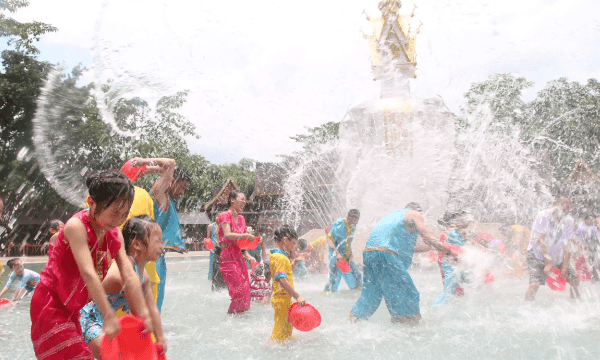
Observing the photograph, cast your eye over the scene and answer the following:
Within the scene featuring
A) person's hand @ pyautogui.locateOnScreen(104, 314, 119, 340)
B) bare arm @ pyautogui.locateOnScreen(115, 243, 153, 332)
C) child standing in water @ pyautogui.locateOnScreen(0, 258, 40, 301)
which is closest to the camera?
person's hand @ pyautogui.locateOnScreen(104, 314, 119, 340)

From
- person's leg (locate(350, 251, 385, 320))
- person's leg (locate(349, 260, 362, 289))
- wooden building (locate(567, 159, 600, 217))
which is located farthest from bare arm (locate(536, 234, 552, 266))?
wooden building (locate(567, 159, 600, 217))

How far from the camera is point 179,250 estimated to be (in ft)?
13.8

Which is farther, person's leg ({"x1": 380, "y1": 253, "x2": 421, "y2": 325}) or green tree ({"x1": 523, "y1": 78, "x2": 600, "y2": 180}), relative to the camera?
green tree ({"x1": 523, "y1": 78, "x2": 600, "y2": 180})

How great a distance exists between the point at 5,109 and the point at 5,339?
21698mm

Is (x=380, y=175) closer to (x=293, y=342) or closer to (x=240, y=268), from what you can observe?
(x=240, y=268)

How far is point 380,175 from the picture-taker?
12188 millimetres

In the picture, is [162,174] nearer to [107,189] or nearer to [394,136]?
[107,189]

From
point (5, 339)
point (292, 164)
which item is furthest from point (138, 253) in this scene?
point (292, 164)

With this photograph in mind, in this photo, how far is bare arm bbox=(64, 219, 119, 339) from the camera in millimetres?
1860

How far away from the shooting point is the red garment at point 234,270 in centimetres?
548

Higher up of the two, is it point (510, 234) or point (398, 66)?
point (398, 66)

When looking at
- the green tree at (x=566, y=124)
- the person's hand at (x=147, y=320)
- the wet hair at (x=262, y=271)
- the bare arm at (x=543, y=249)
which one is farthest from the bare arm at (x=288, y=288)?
the green tree at (x=566, y=124)

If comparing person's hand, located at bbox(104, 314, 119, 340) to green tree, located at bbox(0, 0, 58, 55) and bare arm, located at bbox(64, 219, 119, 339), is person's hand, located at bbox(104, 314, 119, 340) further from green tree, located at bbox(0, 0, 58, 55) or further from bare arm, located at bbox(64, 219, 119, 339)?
green tree, located at bbox(0, 0, 58, 55)

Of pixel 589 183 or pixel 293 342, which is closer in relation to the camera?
pixel 293 342
